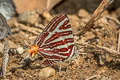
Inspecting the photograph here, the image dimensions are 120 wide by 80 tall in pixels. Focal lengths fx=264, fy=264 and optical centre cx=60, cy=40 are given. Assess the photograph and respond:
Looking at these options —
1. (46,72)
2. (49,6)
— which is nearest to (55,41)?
(46,72)

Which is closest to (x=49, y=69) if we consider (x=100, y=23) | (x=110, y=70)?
(x=110, y=70)

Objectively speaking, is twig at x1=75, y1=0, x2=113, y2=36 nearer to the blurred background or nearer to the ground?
the ground

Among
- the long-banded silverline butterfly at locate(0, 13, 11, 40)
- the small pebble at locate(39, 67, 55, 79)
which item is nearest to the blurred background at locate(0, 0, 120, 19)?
the long-banded silverline butterfly at locate(0, 13, 11, 40)

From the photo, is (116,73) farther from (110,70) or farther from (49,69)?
(49,69)

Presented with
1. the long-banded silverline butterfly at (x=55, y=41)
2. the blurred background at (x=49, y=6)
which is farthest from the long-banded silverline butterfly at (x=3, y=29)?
the long-banded silverline butterfly at (x=55, y=41)

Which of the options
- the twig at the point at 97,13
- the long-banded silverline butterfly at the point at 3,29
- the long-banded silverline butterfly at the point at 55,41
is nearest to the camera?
the long-banded silverline butterfly at the point at 55,41

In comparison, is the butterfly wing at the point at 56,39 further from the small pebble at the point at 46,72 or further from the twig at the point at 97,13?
the twig at the point at 97,13

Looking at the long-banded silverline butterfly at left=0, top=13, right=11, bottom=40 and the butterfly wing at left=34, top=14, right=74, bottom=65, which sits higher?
the long-banded silverline butterfly at left=0, top=13, right=11, bottom=40
